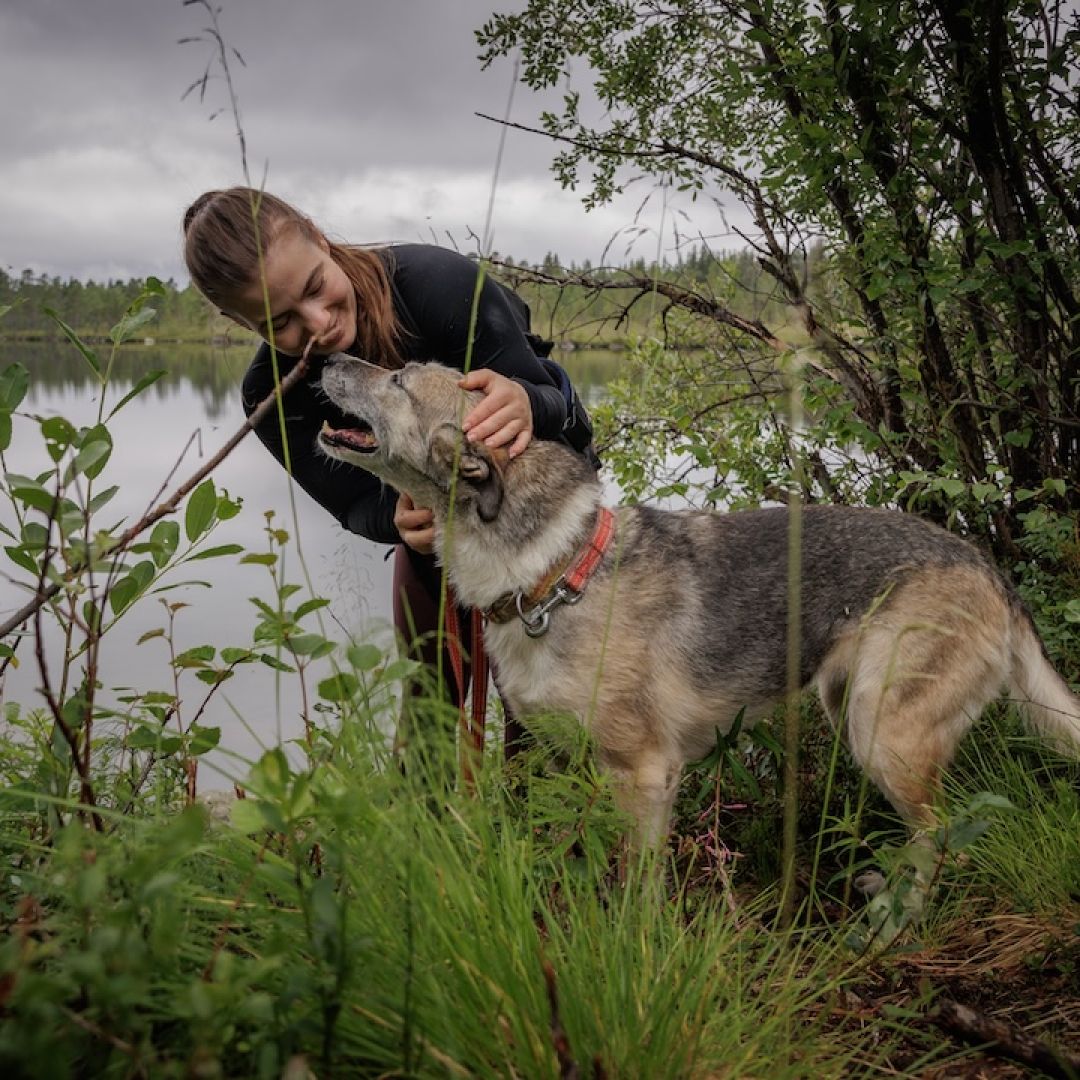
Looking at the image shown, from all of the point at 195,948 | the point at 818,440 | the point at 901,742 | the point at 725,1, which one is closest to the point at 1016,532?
the point at 818,440

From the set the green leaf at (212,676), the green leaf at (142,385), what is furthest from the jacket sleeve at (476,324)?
the green leaf at (212,676)

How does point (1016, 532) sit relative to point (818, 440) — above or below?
below

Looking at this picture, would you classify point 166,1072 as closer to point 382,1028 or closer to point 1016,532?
point 382,1028

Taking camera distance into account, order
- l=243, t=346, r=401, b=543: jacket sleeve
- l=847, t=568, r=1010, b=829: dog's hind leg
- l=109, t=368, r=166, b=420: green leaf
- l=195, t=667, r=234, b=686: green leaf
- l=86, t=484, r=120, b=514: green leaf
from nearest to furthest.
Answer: l=86, t=484, r=120, b=514: green leaf → l=109, t=368, r=166, b=420: green leaf → l=195, t=667, r=234, b=686: green leaf → l=847, t=568, r=1010, b=829: dog's hind leg → l=243, t=346, r=401, b=543: jacket sleeve

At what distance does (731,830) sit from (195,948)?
2.69m

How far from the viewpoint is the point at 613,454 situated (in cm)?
579

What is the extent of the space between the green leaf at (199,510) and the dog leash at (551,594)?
1.61m

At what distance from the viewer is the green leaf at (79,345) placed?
6.45 feet

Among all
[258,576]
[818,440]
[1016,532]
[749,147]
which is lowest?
[258,576]

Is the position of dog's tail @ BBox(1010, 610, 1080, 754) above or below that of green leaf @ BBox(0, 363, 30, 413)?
below

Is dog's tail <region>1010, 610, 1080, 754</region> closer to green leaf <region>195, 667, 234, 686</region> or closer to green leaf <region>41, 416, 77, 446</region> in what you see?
green leaf <region>195, 667, 234, 686</region>

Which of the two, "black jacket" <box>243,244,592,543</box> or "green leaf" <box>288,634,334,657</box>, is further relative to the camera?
"black jacket" <box>243,244,592,543</box>

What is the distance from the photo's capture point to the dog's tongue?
12.1 feet

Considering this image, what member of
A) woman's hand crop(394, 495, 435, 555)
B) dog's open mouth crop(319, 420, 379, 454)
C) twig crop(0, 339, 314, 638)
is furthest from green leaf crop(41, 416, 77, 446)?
woman's hand crop(394, 495, 435, 555)
